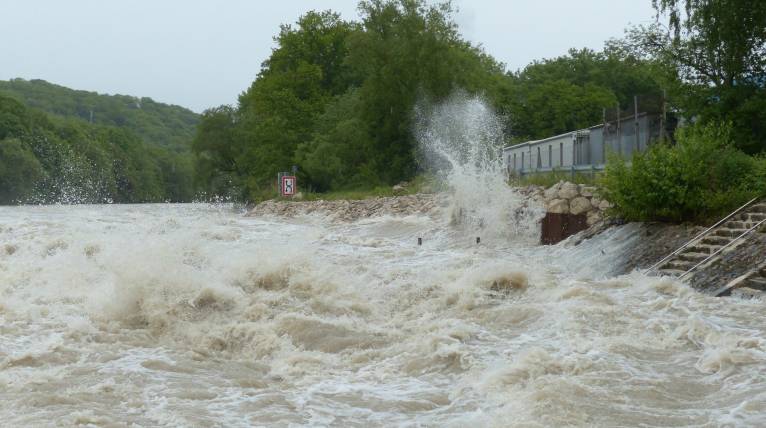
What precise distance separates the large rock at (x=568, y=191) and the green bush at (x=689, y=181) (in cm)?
376

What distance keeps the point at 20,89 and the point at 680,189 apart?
149811 mm

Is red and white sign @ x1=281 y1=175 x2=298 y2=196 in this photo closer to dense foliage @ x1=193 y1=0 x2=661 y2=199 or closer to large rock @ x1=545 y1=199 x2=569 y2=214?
dense foliage @ x1=193 y1=0 x2=661 y2=199

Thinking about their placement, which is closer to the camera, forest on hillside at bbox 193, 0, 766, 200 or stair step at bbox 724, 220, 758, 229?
stair step at bbox 724, 220, 758, 229

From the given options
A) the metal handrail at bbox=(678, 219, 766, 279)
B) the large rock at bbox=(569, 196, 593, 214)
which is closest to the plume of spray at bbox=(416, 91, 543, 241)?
the large rock at bbox=(569, 196, 593, 214)

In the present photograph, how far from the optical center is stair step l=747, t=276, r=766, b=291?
39.7 feet

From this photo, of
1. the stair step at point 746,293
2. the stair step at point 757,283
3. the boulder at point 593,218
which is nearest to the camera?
the stair step at point 746,293

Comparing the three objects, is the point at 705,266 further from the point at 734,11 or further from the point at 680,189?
the point at 734,11

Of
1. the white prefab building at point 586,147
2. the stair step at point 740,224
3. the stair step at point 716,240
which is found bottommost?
the stair step at point 716,240

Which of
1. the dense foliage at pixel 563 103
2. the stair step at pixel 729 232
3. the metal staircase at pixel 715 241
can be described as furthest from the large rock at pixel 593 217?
the dense foliage at pixel 563 103

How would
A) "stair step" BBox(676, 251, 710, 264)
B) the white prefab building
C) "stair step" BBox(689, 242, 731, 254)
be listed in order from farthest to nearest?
the white prefab building → "stair step" BBox(689, 242, 731, 254) → "stair step" BBox(676, 251, 710, 264)

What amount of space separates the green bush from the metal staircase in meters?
A: 0.73

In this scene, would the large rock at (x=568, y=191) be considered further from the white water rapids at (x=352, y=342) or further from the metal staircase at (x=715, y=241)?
the metal staircase at (x=715, y=241)

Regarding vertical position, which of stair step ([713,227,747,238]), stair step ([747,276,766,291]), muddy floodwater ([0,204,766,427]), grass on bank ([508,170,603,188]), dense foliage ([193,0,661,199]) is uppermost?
dense foliage ([193,0,661,199])

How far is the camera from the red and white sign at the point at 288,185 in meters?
51.8
